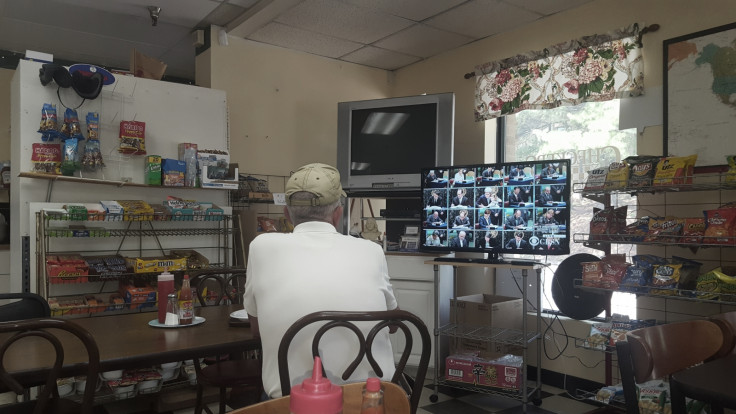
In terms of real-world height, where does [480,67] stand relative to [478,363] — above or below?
above

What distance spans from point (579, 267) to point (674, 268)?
723 mm

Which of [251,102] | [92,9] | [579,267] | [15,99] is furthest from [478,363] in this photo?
[92,9]

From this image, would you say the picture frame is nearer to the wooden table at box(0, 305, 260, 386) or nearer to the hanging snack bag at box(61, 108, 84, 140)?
the wooden table at box(0, 305, 260, 386)

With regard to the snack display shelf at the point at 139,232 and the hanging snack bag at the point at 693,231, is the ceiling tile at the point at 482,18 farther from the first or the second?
the snack display shelf at the point at 139,232

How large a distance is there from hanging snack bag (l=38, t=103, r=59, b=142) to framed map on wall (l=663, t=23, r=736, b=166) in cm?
358

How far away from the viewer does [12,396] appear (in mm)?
3107

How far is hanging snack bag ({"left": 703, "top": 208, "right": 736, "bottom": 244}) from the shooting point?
7.98 feet

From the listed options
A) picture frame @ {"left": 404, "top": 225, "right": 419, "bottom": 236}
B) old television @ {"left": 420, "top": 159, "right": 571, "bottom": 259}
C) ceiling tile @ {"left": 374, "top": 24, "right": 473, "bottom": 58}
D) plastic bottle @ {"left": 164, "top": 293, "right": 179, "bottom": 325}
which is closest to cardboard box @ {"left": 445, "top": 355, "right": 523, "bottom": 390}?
old television @ {"left": 420, "top": 159, "right": 571, "bottom": 259}

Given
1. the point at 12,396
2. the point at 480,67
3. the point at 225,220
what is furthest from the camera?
the point at 480,67

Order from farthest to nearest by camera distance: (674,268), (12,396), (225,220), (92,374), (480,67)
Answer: (480,67) < (225,220) < (12,396) < (674,268) < (92,374)

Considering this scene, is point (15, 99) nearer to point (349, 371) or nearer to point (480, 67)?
point (349, 371)

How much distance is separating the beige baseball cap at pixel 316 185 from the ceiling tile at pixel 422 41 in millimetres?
2841

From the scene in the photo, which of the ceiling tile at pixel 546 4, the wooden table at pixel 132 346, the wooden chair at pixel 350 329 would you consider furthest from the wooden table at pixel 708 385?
the ceiling tile at pixel 546 4

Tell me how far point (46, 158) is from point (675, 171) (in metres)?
3.46
